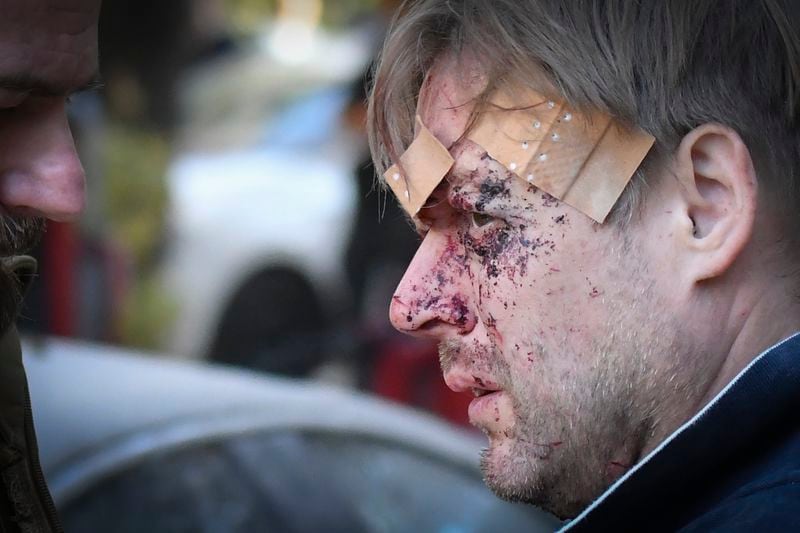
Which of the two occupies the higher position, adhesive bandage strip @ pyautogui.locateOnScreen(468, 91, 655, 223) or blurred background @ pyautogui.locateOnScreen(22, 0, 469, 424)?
adhesive bandage strip @ pyautogui.locateOnScreen(468, 91, 655, 223)

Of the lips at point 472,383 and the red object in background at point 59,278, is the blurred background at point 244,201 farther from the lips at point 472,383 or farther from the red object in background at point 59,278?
the lips at point 472,383

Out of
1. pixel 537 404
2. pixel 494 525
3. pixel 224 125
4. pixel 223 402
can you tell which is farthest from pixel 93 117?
pixel 537 404

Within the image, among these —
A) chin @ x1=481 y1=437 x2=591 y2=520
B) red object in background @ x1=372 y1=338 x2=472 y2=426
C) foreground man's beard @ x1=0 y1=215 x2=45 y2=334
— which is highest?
chin @ x1=481 y1=437 x2=591 y2=520

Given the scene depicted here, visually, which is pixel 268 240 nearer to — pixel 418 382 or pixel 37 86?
pixel 418 382

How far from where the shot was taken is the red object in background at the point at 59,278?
5703 millimetres

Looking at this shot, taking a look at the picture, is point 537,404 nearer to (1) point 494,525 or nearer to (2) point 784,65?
(2) point 784,65

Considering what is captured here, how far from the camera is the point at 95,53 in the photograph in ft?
5.41

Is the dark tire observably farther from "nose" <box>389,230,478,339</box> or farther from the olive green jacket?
"nose" <box>389,230,478,339</box>

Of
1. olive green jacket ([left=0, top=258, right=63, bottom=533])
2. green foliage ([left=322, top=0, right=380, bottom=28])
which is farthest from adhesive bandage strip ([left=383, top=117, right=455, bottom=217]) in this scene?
green foliage ([left=322, top=0, right=380, bottom=28])

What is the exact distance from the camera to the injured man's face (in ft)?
5.30

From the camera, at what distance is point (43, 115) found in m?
1.60

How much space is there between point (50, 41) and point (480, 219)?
0.74m

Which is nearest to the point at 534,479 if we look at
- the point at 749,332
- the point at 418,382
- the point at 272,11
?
the point at 749,332

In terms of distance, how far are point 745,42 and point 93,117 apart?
203 inches
